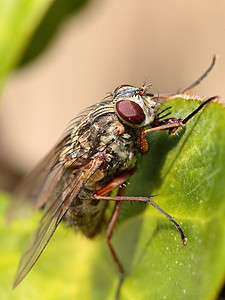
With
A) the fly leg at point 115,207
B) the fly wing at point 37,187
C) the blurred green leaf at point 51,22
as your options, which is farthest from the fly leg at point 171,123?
the blurred green leaf at point 51,22

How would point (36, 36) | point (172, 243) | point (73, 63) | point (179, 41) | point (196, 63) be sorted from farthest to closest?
point (73, 63), point (179, 41), point (196, 63), point (36, 36), point (172, 243)

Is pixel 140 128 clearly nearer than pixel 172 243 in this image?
No

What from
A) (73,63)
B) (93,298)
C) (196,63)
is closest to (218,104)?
(93,298)

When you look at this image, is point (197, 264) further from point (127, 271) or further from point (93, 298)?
point (93, 298)

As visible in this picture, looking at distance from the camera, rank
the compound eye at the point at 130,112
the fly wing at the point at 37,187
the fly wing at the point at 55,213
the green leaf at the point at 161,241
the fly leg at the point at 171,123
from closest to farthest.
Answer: the green leaf at the point at 161,241
the fly leg at the point at 171,123
the compound eye at the point at 130,112
the fly wing at the point at 55,213
the fly wing at the point at 37,187

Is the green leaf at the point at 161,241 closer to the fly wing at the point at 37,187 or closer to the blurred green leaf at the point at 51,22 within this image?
the fly wing at the point at 37,187

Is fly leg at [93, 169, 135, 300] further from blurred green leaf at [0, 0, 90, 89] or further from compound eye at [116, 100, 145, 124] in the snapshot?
blurred green leaf at [0, 0, 90, 89]

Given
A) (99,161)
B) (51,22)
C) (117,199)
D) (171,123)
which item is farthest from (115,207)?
(51,22)
